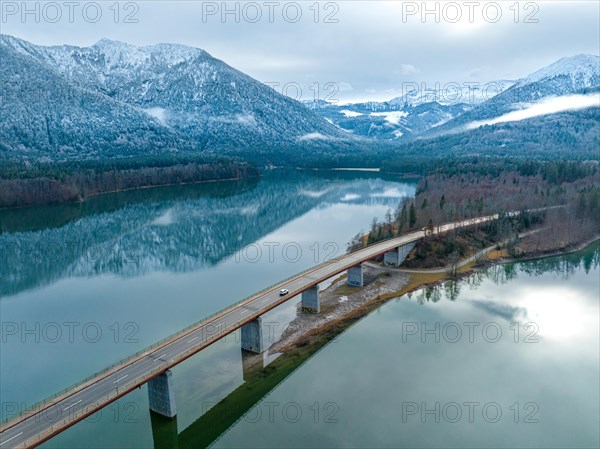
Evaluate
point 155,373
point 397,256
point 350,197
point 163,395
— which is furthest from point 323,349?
point 350,197

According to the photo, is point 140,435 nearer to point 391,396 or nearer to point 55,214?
point 391,396

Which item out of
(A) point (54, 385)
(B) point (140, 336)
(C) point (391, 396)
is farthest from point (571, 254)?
(A) point (54, 385)

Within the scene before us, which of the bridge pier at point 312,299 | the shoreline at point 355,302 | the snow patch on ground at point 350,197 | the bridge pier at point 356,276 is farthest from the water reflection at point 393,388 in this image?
the snow patch on ground at point 350,197

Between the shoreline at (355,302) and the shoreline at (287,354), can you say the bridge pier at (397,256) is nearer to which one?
the shoreline at (355,302)

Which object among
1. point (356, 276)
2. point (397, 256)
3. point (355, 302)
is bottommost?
point (355, 302)

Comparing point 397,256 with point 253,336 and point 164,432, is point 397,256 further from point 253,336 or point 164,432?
point 164,432
